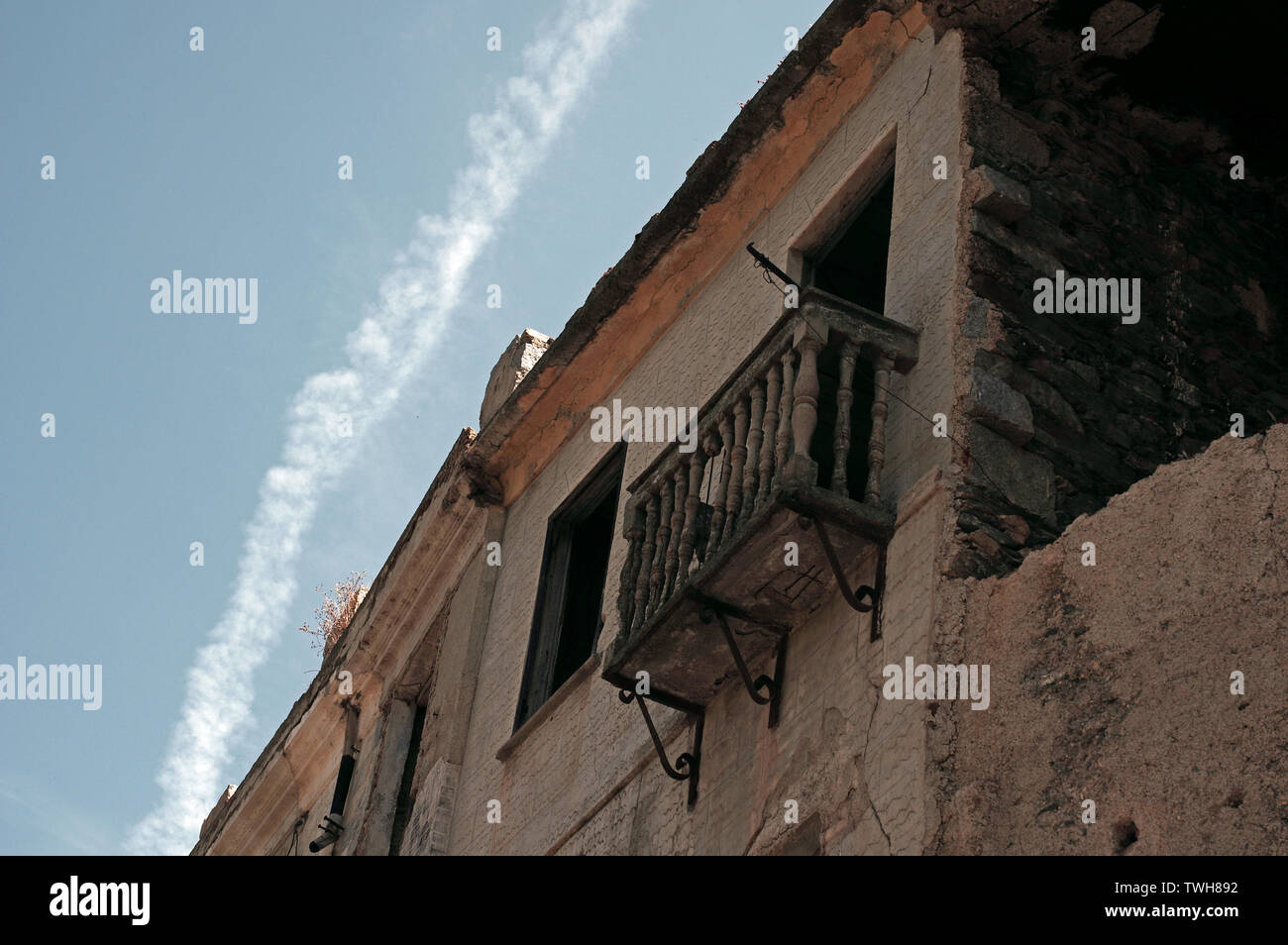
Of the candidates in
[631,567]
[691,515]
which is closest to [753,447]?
[691,515]

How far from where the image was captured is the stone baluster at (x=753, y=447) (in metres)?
6.29

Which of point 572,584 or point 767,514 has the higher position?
point 572,584

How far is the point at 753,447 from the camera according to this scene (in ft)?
21.2

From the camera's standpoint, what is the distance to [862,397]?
7035mm

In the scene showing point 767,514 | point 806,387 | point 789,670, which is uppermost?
point 806,387

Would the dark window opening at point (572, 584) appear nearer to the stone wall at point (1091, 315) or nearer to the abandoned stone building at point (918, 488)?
the abandoned stone building at point (918, 488)

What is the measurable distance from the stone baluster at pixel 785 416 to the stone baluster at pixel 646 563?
90 centimetres

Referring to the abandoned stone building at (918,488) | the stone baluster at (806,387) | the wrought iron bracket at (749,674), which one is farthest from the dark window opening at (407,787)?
the stone baluster at (806,387)

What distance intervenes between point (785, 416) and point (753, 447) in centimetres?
21

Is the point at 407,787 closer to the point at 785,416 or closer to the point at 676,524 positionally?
the point at 676,524

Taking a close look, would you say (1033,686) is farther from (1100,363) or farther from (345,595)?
(345,595)

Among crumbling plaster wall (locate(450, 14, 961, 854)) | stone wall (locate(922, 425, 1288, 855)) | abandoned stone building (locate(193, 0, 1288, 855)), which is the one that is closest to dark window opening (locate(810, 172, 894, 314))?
abandoned stone building (locate(193, 0, 1288, 855))

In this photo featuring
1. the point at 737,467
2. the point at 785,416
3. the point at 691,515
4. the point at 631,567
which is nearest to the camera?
the point at 785,416
